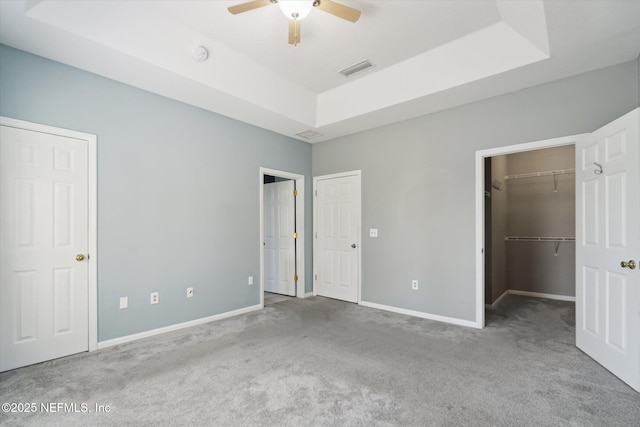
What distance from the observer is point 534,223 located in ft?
18.4

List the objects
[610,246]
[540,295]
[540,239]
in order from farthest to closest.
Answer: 1. [540,239]
2. [540,295]
3. [610,246]

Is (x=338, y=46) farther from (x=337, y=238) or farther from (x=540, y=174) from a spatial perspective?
(x=540, y=174)

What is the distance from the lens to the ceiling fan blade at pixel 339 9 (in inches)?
91.1

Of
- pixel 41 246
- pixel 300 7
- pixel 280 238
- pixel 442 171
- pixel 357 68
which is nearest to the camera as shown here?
pixel 300 7

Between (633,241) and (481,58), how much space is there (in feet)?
6.96

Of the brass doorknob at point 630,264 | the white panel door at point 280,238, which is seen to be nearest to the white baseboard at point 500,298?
the brass doorknob at point 630,264

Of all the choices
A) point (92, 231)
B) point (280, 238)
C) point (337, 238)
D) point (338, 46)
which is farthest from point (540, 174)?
point (92, 231)

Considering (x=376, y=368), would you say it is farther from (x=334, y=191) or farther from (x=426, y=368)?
(x=334, y=191)

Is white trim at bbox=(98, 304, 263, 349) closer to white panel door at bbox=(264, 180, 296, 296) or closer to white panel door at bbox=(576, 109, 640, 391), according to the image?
white panel door at bbox=(264, 180, 296, 296)

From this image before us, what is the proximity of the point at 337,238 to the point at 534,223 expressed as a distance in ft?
11.9

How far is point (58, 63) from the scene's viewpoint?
2.92 meters

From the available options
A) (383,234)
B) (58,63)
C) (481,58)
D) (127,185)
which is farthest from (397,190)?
(58,63)

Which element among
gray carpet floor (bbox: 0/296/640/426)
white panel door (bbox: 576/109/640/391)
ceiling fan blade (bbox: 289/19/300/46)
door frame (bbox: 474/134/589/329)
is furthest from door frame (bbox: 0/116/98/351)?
white panel door (bbox: 576/109/640/391)

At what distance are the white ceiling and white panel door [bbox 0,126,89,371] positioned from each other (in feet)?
3.02
